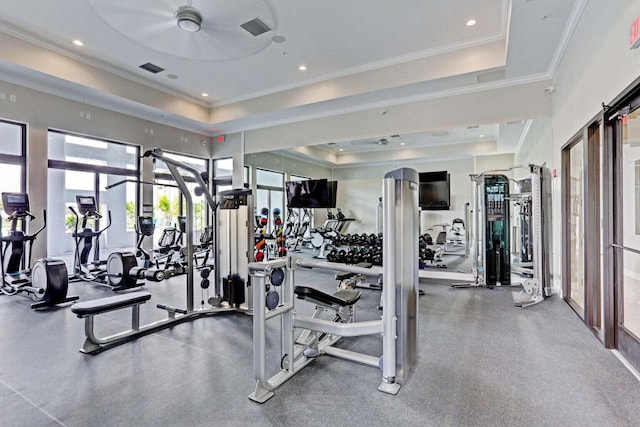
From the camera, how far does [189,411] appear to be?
77.8 inches

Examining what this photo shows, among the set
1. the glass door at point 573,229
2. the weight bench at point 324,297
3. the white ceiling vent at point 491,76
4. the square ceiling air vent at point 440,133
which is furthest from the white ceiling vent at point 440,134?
the weight bench at point 324,297

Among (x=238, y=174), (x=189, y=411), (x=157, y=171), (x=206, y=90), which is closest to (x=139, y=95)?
(x=206, y=90)

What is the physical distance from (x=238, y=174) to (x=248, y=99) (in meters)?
2.00

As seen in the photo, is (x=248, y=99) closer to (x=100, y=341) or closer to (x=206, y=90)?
(x=206, y=90)

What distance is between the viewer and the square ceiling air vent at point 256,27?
4168mm

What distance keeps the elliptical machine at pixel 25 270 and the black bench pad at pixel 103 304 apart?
177cm

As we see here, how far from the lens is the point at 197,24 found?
12.4 feet

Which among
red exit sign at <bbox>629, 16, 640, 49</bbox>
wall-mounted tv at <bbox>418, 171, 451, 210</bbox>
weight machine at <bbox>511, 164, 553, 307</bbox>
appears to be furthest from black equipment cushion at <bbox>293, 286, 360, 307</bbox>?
wall-mounted tv at <bbox>418, 171, 451, 210</bbox>

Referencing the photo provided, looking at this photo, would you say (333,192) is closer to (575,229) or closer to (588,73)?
(575,229)

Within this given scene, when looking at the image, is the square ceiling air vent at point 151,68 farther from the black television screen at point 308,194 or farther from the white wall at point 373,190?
the white wall at point 373,190

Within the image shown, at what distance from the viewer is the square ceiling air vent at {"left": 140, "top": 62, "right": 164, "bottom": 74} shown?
18.9 feet

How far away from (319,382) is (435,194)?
4944 millimetres

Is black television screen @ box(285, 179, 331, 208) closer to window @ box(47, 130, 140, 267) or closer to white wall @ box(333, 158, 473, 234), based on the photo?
white wall @ box(333, 158, 473, 234)

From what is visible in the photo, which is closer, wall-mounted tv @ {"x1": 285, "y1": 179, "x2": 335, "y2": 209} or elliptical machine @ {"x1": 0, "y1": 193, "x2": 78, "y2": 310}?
elliptical machine @ {"x1": 0, "y1": 193, "x2": 78, "y2": 310}
